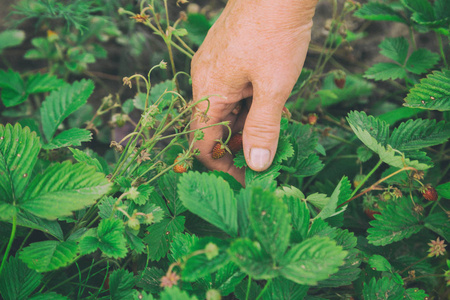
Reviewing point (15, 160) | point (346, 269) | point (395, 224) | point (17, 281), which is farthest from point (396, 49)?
point (17, 281)

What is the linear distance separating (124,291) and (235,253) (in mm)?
464

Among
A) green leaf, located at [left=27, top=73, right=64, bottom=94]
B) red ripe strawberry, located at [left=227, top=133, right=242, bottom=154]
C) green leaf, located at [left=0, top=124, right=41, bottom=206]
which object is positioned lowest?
red ripe strawberry, located at [left=227, top=133, right=242, bottom=154]

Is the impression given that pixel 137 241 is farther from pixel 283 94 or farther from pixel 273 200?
pixel 283 94

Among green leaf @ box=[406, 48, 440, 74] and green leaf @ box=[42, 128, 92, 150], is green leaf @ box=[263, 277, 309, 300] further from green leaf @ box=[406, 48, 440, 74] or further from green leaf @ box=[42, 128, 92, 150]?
green leaf @ box=[406, 48, 440, 74]

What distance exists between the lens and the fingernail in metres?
1.07

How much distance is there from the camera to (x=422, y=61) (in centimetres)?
153

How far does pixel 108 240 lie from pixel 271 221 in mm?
433

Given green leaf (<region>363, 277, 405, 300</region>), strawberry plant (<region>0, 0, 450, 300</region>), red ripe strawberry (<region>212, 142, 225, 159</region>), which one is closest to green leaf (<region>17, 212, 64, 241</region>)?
strawberry plant (<region>0, 0, 450, 300</region>)

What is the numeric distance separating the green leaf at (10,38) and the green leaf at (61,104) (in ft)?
2.51

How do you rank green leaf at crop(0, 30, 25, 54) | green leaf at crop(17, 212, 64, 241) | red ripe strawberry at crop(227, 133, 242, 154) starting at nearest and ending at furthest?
green leaf at crop(17, 212, 64, 241), red ripe strawberry at crop(227, 133, 242, 154), green leaf at crop(0, 30, 25, 54)

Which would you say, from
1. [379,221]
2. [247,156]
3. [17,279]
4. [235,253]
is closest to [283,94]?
[247,156]

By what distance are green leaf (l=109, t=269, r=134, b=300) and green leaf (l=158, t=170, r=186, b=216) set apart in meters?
0.23

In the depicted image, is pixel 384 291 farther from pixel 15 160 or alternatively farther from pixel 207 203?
pixel 15 160

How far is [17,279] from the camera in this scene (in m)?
0.89
